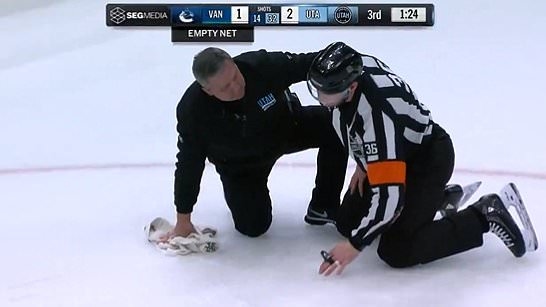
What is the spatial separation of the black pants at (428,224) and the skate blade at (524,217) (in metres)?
0.10

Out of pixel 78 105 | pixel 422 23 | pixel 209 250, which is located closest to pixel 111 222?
pixel 209 250

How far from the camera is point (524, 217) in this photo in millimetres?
1741

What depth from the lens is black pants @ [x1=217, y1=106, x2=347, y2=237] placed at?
1876mm

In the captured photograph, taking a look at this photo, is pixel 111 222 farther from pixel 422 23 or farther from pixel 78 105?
pixel 422 23

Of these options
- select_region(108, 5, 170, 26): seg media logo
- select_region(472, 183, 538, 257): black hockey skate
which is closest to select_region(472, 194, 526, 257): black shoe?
select_region(472, 183, 538, 257): black hockey skate

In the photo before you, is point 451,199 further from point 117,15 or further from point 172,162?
point 117,15

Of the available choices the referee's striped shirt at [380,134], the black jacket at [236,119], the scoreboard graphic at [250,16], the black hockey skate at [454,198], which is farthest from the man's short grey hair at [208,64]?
the scoreboard graphic at [250,16]

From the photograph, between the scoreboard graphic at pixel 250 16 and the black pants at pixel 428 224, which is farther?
the scoreboard graphic at pixel 250 16

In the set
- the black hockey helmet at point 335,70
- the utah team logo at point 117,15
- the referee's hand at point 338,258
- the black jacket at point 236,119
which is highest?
the black hockey helmet at point 335,70

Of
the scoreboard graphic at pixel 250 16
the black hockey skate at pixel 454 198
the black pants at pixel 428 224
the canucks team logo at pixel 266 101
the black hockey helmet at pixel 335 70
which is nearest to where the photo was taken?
the black hockey helmet at pixel 335 70

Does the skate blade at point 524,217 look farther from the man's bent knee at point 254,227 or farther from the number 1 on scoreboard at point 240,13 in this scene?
the number 1 on scoreboard at point 240,13

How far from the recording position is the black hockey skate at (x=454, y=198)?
1.87 metres

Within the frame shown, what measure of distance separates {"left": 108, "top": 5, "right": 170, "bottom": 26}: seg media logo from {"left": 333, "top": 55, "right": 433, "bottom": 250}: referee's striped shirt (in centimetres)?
194

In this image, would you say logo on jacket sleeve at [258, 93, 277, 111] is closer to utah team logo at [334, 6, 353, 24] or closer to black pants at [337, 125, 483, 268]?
black pants at [337, 125, 483, 268]
